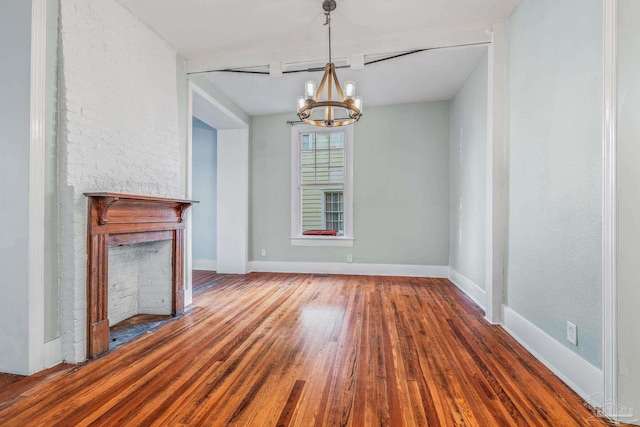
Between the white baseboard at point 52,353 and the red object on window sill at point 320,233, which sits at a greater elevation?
the red object on window sill at point 320,233

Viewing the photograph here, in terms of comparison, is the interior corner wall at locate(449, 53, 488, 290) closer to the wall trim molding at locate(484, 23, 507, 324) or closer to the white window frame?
the wall trim molding at locate(484, 23, 507, 324)

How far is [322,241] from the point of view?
18.2 ft

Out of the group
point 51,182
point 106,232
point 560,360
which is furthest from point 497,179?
point 51,182

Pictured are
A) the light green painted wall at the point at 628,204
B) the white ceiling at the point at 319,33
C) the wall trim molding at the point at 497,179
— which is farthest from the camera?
the wall trim molding at the point at 497,179

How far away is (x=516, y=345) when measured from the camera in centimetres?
247

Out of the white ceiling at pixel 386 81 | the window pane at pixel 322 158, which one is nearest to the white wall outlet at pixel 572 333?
the white ceiling at pixel 386 81

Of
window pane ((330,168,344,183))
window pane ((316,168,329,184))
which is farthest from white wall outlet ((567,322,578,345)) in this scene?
window pane ((316,168,329,184))

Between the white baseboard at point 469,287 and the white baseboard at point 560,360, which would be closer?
the white baseboard at point 560,360

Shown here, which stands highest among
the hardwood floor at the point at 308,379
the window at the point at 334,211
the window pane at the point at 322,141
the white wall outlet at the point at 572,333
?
the window pane at the point at 322,141

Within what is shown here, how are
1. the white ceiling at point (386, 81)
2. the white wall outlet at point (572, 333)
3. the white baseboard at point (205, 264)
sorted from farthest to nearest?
the white baseboard at point (205, 264), the white ceiling at point (386, 81), the white wall outlet at point (572, 333)

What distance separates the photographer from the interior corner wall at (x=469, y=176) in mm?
3512

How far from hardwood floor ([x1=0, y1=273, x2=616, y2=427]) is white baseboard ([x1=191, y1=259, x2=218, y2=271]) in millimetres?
2661

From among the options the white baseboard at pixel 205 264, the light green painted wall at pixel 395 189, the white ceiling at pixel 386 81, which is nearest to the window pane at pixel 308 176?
the light green painted wall at pixel 395 189

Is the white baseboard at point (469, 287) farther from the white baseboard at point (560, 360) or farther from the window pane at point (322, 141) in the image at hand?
the window pane at point (322, 141)
